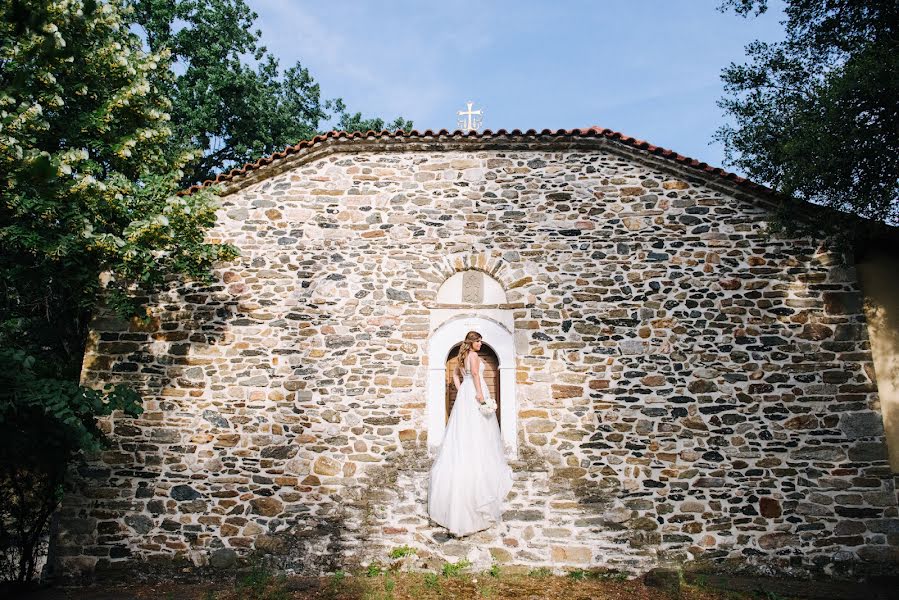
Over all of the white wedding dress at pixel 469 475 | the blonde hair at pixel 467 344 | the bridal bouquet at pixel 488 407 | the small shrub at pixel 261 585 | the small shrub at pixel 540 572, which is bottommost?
the small shrub at pixel 261 585

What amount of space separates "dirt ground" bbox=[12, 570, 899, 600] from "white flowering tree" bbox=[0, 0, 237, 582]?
5.38 feet

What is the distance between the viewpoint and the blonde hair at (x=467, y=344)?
25.6ft

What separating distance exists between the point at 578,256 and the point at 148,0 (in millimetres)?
12754

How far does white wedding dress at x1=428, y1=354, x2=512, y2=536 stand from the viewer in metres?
7.13

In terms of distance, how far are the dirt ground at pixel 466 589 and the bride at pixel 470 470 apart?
2.27ft

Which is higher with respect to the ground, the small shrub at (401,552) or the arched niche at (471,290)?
the arched niche at (471,290)

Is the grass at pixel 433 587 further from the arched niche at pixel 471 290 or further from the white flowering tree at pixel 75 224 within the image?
the arched niche at pixel 471 290

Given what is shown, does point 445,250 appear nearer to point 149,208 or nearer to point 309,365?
point 309,365

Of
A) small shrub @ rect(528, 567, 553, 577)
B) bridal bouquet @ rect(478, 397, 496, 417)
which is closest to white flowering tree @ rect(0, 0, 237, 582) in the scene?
bridal bouquet @ rect(478, 397, 496, 417)

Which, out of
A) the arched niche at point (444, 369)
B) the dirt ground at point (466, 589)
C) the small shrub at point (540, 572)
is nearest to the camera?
the dirt ground at point (466, 589)

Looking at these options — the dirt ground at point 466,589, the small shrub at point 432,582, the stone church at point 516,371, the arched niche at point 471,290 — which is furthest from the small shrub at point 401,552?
the arched niche at point 471,290

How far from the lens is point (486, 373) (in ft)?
25.8

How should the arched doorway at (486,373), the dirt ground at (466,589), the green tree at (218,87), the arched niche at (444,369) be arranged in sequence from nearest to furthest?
the dirt ground at (466,589) → the arched niche at (444,369) → the arched doorway at (486,373) → the green tree at (218,87)

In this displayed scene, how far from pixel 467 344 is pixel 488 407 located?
944 millimetres
